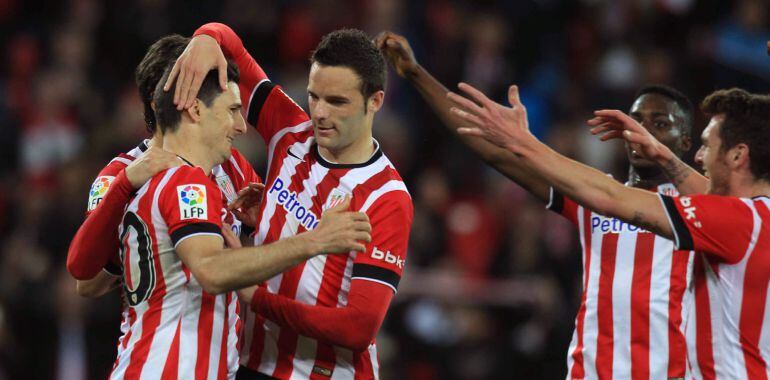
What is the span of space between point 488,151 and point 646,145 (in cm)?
84

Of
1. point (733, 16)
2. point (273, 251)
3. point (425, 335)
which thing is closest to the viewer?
point (273, 251)

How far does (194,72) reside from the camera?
4176 mm

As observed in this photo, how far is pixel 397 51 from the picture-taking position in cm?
539

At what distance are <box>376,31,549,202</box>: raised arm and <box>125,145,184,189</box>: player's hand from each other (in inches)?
60.8

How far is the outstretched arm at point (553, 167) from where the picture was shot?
395cm

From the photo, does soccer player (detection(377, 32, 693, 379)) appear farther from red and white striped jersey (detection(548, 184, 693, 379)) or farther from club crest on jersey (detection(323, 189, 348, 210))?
club crest on jersey (detection(323, 189, 348, 210))

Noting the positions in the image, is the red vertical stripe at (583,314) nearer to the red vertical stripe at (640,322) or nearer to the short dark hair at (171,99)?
the red vertical stripe at (640,322)

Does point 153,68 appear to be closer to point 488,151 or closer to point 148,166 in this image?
point 148,166

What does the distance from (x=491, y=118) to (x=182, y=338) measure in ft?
4.69

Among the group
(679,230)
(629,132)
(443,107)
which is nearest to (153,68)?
(443,107)

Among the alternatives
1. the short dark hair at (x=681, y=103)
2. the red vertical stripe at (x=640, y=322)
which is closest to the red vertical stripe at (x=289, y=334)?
the red vertical stripe at (x=640, y=322)

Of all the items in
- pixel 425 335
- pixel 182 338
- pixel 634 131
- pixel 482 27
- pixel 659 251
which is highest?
pixel 482 27

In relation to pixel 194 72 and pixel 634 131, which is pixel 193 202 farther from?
pixel 634 131

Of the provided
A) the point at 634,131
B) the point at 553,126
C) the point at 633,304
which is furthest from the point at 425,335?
the point at 634,131
